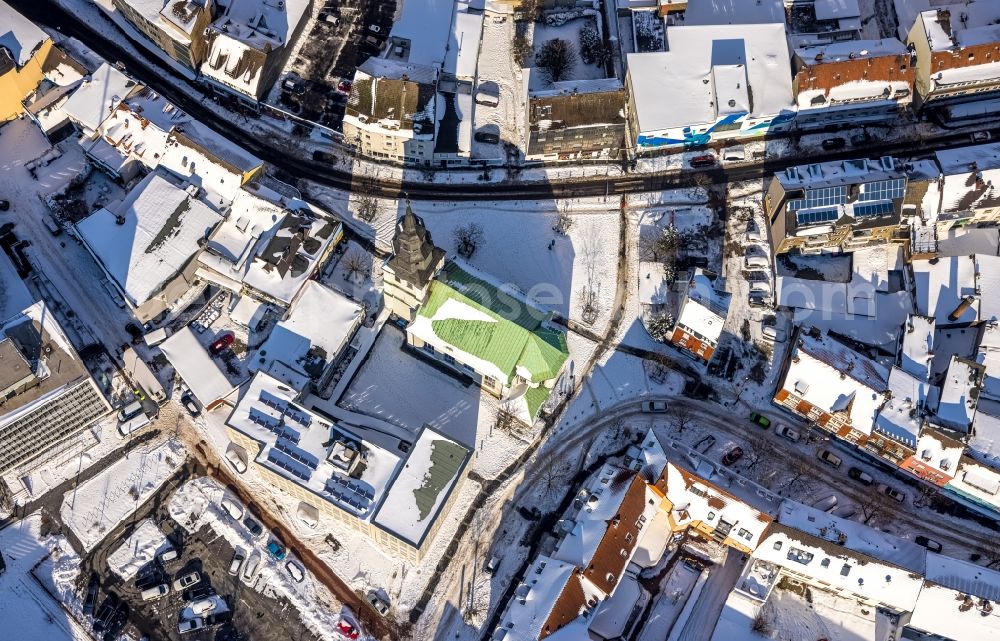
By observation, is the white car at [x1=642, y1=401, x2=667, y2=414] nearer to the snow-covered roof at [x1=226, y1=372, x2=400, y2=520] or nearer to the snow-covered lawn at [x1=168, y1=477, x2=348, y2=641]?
the snow-covered roof at [x1=226, y1=372, x2=400, y2=520]

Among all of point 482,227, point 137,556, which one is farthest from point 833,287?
point 137,556

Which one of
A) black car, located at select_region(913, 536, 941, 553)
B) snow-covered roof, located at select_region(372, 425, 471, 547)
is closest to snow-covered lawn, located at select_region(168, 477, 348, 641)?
snow-covered roof, located at select_region(372, 425, 471, 547)

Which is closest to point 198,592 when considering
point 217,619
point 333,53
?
point 217,619

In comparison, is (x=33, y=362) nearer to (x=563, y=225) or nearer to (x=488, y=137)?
(x=488, y=137)

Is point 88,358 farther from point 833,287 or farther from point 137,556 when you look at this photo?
point 833,287

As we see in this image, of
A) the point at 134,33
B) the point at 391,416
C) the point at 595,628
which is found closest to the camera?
the point at 595,628

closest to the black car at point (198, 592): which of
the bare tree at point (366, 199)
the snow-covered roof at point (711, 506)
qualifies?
the bare tree at point (366, 199)

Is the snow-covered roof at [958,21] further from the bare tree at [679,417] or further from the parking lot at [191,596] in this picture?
the parking lot at [191,596]
